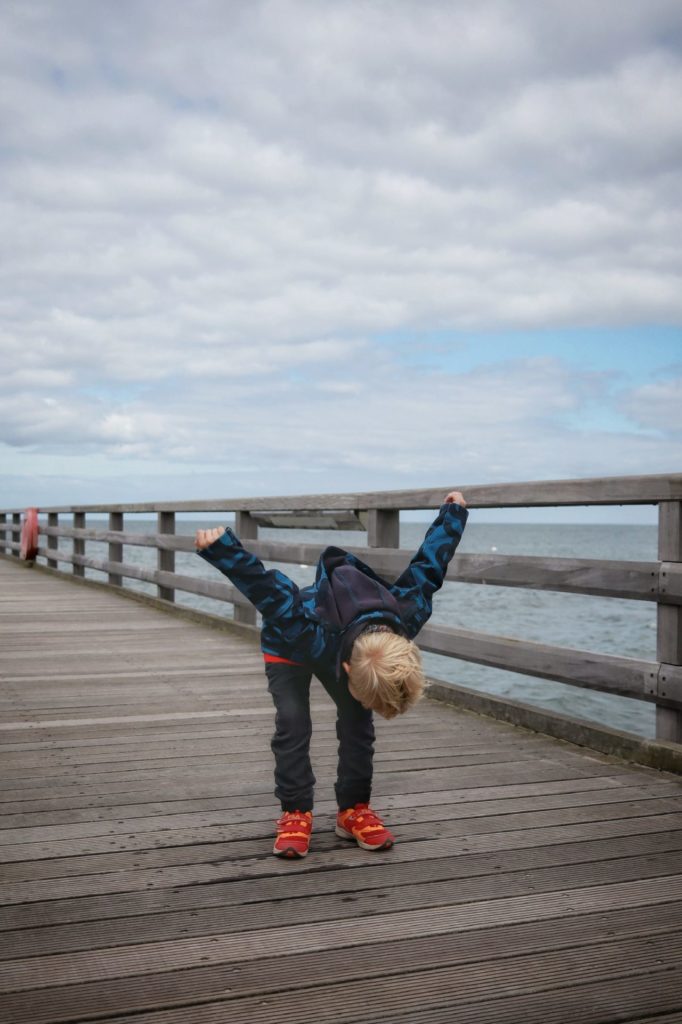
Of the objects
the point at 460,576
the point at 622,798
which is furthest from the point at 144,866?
the point at 460,576

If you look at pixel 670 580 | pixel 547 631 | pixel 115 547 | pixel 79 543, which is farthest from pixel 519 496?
pixel 547 631

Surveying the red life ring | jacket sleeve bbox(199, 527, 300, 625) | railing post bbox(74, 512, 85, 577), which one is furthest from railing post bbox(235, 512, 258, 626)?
the red life ring

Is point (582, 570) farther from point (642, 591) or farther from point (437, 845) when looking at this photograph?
point (437, 845)

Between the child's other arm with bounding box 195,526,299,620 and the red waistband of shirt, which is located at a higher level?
the child's other arm with bounding box 195,526,299,620

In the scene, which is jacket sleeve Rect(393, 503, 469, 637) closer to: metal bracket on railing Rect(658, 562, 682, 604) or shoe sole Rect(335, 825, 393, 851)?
shoe sole Rect(335, 825, 393, 851)

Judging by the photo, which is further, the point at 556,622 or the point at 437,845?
the point at 556,622

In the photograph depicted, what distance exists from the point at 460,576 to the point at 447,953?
9.50ft

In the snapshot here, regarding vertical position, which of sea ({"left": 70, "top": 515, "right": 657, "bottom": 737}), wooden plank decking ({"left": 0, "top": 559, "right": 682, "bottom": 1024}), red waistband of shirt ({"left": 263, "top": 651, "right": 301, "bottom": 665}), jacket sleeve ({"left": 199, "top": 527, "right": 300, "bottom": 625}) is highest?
jacket sleeve ({"left": 199, "top": 527, "right": 300, "bottom": 625})

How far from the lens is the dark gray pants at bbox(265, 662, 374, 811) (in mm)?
2893

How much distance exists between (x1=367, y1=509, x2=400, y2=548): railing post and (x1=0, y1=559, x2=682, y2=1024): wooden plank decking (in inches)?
49.5

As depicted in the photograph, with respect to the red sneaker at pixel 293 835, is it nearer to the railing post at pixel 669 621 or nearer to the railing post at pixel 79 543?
the railing post at pixel 669 621

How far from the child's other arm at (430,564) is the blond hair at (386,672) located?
1.20 ft

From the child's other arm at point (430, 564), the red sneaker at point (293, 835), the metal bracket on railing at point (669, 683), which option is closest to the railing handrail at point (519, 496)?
the metal bracket on railing at point (669, 683)

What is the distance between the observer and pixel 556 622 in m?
28.2
